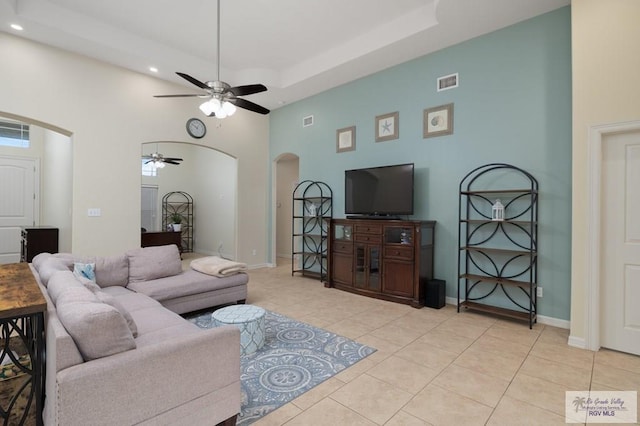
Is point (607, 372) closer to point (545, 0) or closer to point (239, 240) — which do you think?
point (545, 0)

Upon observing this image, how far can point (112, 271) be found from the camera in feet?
11.8

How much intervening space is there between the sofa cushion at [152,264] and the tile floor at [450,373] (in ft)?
4.97

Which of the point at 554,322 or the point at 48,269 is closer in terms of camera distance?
the point at 48,269

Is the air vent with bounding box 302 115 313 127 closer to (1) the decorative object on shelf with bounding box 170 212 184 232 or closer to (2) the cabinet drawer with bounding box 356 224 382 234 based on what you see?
(2) the cabinet drawer with bounding box 356 224 382 234

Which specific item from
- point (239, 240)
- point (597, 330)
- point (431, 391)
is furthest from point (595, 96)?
point (239, 240)

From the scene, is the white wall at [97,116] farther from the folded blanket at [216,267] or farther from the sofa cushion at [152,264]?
the folded blanket at [216,267]

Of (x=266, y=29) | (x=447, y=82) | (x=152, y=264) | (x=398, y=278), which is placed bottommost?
(x=398, y=278)

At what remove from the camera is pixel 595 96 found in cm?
295

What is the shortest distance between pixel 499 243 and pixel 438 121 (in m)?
1.85

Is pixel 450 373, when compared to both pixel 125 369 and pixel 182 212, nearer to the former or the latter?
pixel 125 369

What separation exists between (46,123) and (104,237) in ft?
5.79

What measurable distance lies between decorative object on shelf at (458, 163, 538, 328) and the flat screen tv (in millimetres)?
745

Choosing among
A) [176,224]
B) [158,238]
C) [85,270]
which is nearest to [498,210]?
[85,270]

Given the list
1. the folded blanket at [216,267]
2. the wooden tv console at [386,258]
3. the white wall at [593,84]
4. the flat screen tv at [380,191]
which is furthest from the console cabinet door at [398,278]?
the folded blanket at [216,267]
